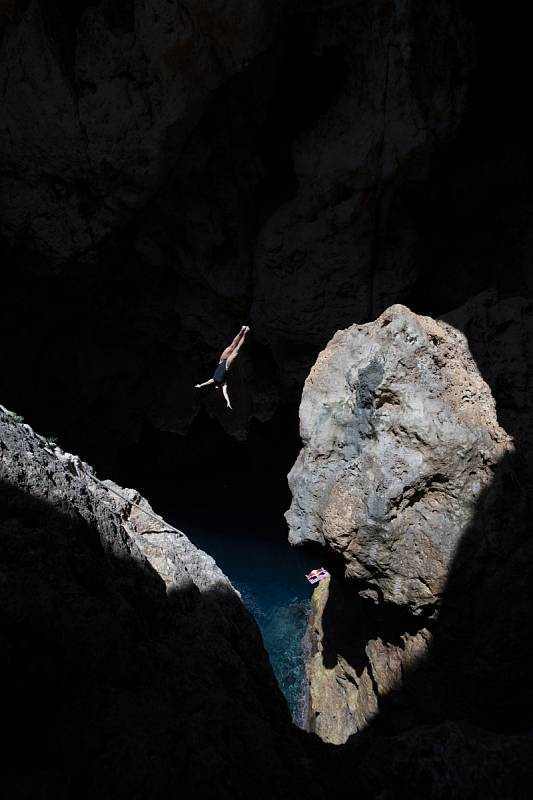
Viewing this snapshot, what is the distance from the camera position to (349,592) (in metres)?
5.66

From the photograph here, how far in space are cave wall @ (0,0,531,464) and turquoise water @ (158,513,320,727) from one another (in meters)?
2.87

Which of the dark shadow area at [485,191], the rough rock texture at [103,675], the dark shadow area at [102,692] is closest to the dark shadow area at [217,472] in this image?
the dark shadow area at [485,191]

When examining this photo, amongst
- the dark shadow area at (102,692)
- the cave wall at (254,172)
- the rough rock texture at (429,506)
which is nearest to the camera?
the dark shadow area at (102,692)

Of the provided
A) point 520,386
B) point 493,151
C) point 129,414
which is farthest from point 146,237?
point 520,386

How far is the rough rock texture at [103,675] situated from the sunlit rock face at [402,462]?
1.79 metres

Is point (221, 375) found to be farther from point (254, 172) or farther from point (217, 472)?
point (217, 472)

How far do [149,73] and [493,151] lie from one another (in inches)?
192

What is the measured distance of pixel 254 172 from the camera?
26.5 ft

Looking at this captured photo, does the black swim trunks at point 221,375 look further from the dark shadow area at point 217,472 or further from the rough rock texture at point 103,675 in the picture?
the rough rock texture at point 103,675

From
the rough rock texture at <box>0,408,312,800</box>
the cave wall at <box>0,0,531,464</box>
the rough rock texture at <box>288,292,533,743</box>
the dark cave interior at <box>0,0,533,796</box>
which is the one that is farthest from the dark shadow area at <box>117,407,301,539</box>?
the rough rock texture at <box>0,408,312,800</box>

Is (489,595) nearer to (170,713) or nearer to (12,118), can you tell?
(170,713)

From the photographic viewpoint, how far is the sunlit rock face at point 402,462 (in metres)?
4.41

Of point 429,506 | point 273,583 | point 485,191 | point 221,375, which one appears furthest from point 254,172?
point 273,583

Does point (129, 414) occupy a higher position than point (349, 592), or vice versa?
point (129, 414)
